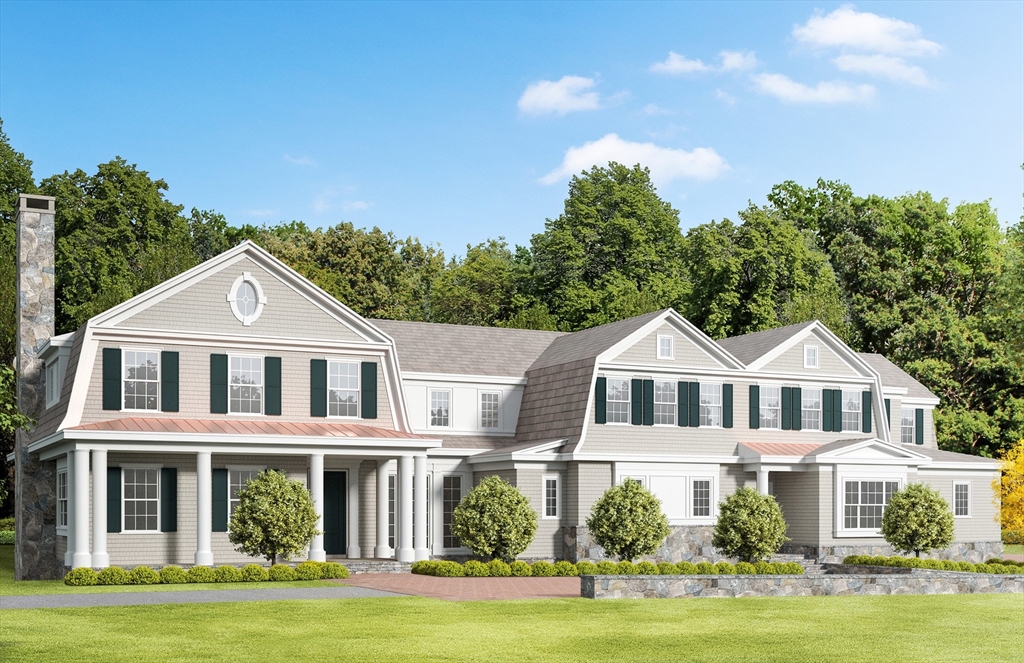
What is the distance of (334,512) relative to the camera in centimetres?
3106

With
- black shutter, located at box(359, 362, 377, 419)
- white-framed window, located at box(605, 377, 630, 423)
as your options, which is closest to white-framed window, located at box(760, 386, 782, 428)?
white-framed window, located at box(605, 377, 630, 423)

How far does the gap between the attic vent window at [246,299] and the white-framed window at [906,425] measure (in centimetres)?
2343

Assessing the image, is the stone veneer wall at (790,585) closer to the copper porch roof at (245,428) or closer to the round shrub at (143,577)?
the copper porch roof at (245,428)

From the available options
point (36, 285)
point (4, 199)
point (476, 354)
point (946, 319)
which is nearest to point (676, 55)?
point (476, 354)

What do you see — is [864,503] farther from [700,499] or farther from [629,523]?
[629,523]

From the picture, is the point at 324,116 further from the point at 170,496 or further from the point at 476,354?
the point at 170,496

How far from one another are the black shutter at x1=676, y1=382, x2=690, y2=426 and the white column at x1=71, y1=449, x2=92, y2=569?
16096 mm

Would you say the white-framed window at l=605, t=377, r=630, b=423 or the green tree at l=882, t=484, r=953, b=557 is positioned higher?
the white-framed window at l=605, t=377, r=630, b=423

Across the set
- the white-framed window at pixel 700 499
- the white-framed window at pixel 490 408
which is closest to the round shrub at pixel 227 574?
the white-framed window at pixel 490 408

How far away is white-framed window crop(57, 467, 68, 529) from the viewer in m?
28.0

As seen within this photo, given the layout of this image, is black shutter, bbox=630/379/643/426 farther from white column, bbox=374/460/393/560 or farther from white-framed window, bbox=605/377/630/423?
white column, bbox=374/460/393/560

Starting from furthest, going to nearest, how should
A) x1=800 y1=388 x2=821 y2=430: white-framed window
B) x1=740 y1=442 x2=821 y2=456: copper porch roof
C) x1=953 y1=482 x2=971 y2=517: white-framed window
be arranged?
x1=953 y1=482 x2=971 y2=517: white-framed window, x1=800 y1=388 x2=821 y2=430: white-framed window, x1=740 y1=442 x2=821 y2=456: copper porch roof

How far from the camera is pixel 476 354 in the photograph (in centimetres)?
3547

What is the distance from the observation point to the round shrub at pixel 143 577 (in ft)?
78.6
